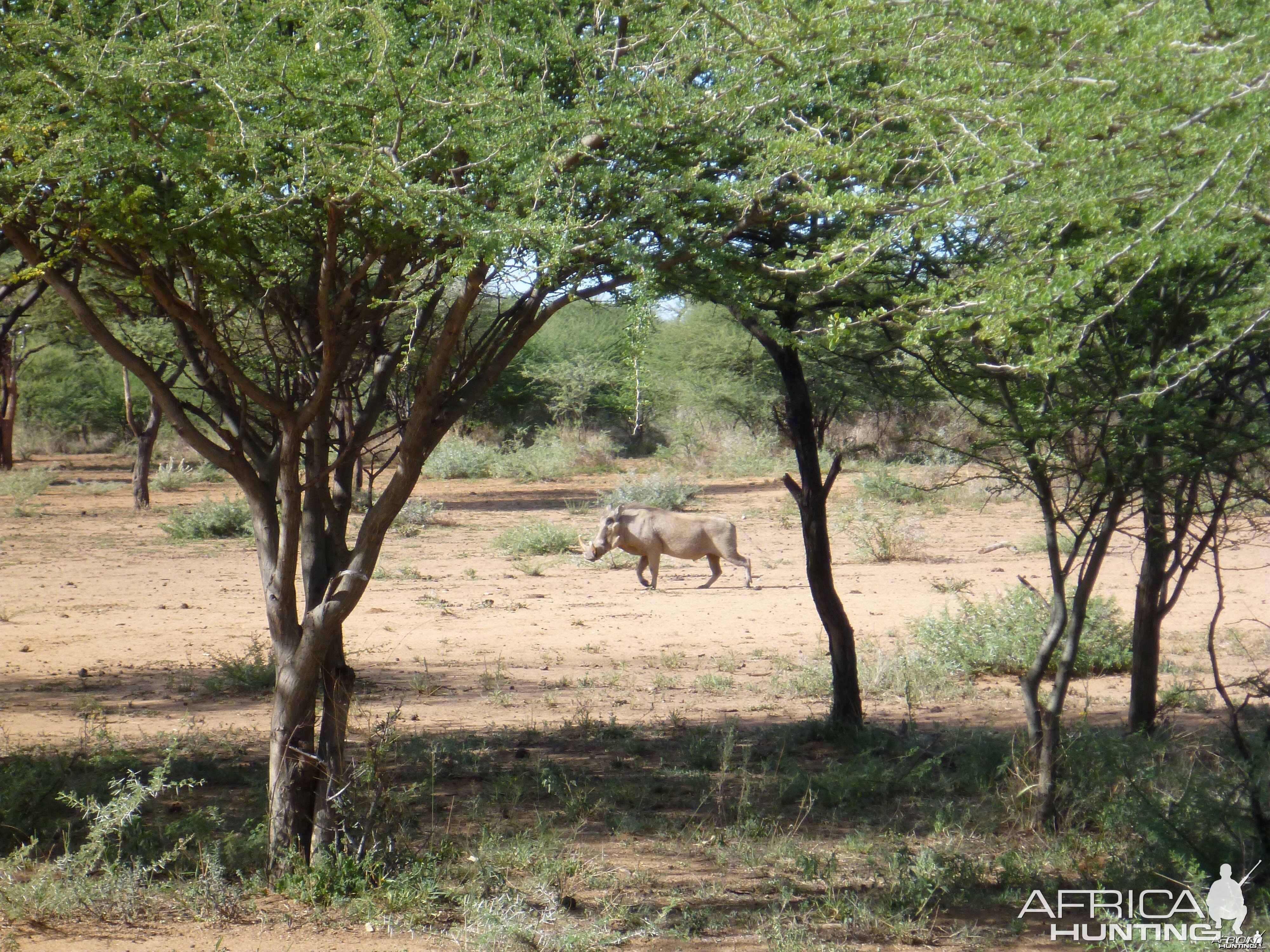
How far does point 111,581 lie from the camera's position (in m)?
14.3

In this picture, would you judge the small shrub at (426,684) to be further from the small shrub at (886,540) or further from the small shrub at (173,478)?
the small shrub at (173,478)

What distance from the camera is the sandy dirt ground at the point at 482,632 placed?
25.3 ft

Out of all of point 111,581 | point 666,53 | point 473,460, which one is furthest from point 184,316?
point 473,460

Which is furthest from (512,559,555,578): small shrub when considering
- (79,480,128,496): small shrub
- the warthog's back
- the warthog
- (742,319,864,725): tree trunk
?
(79,480,128,496): small shrub

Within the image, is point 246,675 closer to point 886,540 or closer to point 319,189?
point 319,189

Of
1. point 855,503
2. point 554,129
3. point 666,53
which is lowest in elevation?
point 855,503

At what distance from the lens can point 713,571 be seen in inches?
618

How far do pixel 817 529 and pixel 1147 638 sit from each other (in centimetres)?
230

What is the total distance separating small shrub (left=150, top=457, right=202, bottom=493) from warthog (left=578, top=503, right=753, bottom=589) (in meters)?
18.7

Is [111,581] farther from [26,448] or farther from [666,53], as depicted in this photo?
[26,448]

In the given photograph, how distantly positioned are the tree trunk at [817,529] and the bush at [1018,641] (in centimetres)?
287

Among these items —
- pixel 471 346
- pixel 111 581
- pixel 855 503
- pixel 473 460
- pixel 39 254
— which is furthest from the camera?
pixel 473 460

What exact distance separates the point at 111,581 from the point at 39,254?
11.2m

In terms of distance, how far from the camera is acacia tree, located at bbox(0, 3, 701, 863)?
3859 millimetres
